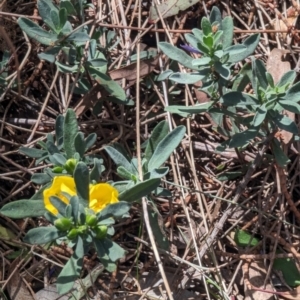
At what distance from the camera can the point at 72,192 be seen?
201 centimetres

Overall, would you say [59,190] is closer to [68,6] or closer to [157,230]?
[157,230]

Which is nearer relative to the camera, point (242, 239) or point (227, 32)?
point (227, 32)

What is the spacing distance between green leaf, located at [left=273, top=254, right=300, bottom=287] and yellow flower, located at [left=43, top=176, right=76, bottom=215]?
3.65 feet

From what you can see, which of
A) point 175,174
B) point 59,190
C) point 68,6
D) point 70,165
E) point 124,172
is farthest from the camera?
point 175,174

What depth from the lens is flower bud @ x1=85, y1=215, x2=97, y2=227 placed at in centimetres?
193

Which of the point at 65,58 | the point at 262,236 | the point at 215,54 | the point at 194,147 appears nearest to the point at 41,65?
the point at 65,58

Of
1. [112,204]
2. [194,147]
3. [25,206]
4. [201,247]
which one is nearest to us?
[112,204]

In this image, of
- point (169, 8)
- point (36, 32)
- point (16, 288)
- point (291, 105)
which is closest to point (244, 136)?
point (291, 105)

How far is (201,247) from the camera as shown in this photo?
98.7 inches

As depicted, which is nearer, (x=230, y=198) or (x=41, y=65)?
(x=230, y=198)

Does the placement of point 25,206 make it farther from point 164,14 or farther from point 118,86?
point 164,14

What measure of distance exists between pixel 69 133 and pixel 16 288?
89 centimetres

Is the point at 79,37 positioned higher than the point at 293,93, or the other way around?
the point at 79,37

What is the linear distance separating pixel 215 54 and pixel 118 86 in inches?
23.8
